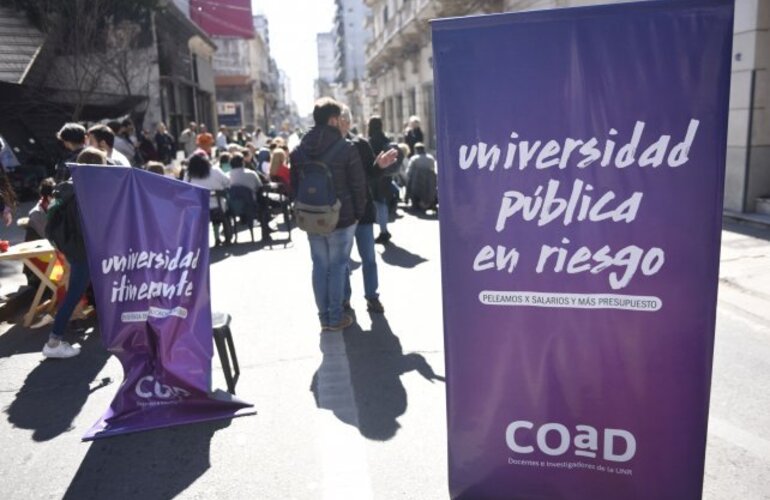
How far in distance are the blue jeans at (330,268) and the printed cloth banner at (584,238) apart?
2.57m

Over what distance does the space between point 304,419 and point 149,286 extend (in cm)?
117

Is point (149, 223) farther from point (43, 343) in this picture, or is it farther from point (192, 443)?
point (43, 343)

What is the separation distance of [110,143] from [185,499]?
376 cm

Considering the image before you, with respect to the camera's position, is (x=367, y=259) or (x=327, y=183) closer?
(x=327, y=183)

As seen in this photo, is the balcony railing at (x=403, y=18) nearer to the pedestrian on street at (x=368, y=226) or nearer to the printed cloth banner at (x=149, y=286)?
the pedestrian on street at (x=368, y=226)

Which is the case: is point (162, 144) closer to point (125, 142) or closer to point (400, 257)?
point (125, 142)

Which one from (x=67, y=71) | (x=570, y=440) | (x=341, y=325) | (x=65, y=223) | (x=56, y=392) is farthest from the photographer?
(x=67, y=71)

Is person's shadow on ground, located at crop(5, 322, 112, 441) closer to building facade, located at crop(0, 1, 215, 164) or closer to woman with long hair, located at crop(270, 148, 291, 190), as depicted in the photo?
woman with long hair, located at crop(270, 148, 291, 190)

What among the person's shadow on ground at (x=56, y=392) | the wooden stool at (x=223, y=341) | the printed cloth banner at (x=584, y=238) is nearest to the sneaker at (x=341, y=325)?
the wooden stool at (x=223, y=341)

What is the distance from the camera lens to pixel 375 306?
5543mm

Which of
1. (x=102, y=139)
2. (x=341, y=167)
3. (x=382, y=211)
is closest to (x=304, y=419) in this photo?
(x=341, y=167)

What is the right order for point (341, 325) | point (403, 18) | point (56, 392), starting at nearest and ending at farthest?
point (56, 392) < point (341, 325) < point (403, 18)

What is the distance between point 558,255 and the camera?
2.14 meters

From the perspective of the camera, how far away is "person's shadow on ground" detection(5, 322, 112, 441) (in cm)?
369
